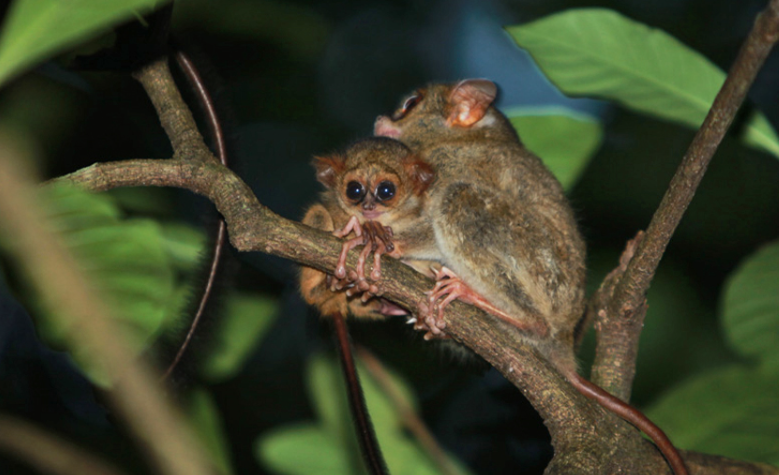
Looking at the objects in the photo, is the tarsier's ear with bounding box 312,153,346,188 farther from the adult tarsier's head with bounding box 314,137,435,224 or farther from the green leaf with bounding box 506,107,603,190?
the green leaf with bounding box 506,107,603,190

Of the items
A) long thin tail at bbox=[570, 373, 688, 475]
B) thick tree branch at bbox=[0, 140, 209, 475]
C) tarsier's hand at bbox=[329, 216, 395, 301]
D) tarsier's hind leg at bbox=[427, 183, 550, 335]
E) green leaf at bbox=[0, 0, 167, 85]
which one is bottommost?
thick tree branch at bbox=[0, 140, 209, 475]

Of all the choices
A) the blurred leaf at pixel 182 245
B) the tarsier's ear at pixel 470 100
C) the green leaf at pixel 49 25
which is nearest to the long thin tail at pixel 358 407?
the blurred leaf at pixel 182 245

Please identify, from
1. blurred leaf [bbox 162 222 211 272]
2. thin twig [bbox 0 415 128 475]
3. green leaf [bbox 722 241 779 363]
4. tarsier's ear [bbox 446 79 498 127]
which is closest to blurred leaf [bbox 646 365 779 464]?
green leaf [bbox 722 241 779 363]

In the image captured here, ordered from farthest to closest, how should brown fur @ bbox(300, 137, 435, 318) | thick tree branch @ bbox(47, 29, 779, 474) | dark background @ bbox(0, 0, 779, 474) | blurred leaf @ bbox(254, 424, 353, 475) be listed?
dark background @ bbox(0, 0, 779, 474) → blurred leaf @ bbox(254, 424, 353, 475) → brown fur @ bbox(300, 137, 435, 318) → thick tree branch @ bbox(47, 29, 779, 474)

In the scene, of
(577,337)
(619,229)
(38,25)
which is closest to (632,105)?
(577,337)

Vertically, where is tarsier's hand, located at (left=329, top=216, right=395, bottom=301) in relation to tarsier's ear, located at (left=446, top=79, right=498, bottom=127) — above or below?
below

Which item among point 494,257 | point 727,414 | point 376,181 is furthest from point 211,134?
point 727,414

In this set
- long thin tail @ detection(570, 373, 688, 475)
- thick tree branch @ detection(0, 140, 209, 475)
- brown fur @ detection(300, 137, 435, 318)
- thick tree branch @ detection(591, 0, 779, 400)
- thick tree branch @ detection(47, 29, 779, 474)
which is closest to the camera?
thick tree branch @ detection(0, 140, 209, 475)
